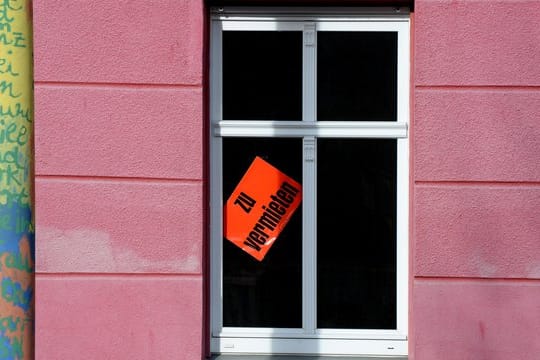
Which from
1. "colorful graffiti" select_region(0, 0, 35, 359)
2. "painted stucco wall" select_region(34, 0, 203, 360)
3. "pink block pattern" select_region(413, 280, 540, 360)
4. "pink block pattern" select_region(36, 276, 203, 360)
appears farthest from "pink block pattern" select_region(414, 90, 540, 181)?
"colorful graffiti" select_region(0, 0, 35, 359)

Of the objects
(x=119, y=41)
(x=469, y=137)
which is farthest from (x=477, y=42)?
(x=119, y=41)

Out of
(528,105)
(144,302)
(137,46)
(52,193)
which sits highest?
(137,46)

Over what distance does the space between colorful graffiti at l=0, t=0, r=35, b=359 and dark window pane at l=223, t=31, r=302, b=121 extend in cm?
270

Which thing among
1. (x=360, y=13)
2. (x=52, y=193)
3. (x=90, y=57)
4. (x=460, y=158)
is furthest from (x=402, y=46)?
(x=52, y=193)

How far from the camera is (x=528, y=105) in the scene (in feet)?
17.8

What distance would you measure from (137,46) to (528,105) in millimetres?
2361

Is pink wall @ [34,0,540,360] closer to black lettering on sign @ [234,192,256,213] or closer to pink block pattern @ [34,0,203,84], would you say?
pink block pattern @ [34,0,203,84]

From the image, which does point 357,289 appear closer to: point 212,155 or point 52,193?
point 212,155

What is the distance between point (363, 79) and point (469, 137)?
76 cm

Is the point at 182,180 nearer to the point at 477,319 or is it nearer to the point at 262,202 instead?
the point at 262,202

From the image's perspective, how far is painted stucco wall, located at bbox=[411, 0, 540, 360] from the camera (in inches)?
213

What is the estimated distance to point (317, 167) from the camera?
5727 millimetres

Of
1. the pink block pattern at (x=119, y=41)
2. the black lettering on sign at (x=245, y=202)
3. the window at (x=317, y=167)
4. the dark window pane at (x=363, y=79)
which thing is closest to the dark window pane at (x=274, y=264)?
the window at (x=317, y=167)

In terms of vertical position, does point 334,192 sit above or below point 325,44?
below
